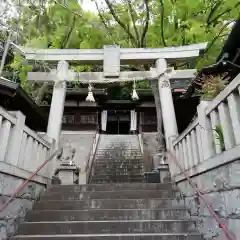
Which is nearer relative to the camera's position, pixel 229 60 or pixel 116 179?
pixel 229 60

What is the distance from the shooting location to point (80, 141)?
17.3m

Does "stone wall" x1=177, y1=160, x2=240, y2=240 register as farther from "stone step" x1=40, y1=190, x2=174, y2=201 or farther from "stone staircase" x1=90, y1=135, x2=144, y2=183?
"stone staircase" x1=90, y1=135, x2=144, y2=183

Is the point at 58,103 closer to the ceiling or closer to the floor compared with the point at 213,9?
closer to the floor

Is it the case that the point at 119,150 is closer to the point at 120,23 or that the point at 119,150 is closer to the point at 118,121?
the point at 118,121

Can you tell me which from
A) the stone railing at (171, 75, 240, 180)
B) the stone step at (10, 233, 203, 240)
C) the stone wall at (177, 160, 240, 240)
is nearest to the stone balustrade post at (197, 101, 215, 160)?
the stone railing at (171, 75, 240, 180)

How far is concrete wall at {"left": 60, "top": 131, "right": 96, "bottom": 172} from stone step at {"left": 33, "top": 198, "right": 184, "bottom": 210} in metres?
9.17

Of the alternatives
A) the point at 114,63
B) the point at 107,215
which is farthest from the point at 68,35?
the point at 107,215

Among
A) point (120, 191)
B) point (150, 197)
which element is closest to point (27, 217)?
point (120, 191)

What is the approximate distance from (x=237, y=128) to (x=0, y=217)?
162 inches

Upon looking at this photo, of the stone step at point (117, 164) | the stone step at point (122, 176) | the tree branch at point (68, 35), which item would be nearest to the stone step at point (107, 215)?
the stone step at point (122, 176)

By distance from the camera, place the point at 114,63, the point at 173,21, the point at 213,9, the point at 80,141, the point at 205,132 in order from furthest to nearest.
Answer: the point at 80,141, the point at 213,9, the point at 173,21, the point at 114,63, the point at 205,132

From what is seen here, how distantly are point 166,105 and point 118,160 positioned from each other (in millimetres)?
3918

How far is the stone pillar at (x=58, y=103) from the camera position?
368 inches

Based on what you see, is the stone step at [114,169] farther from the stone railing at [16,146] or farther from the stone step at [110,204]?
the stone railing at [16,146]
